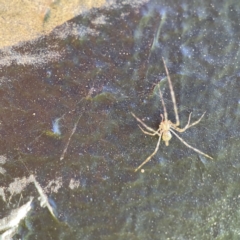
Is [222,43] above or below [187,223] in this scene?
above

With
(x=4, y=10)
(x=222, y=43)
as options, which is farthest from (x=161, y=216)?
(x=4, y=10)

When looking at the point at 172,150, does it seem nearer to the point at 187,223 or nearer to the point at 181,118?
the point at 181,118

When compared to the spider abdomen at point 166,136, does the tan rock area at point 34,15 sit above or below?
above

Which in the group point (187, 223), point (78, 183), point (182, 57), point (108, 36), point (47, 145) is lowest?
point (187, 223)

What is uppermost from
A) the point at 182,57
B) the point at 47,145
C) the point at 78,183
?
the point at 182,57

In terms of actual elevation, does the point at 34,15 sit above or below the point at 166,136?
above

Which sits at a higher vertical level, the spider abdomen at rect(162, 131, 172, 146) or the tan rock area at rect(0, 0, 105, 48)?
the tan rock area at rect(0, 0, 105, 48)

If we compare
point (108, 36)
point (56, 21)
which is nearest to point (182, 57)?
point (108, 36)

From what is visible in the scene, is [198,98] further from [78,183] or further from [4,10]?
[4,10]

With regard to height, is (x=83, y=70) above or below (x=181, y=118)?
above
